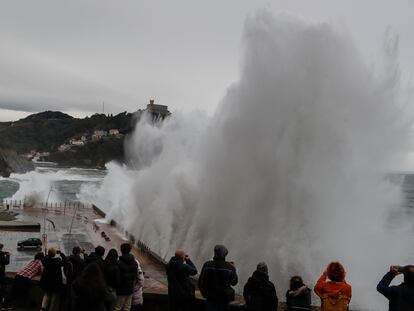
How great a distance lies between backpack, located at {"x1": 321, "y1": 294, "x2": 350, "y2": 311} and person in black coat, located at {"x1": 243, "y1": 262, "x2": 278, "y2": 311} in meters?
0.68

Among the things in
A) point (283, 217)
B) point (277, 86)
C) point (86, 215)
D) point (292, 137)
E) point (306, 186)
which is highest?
point (277, 86)

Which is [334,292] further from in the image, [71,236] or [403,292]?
[71,236]

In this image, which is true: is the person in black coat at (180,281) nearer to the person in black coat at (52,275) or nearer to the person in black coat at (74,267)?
the person in black coat at (74,267)

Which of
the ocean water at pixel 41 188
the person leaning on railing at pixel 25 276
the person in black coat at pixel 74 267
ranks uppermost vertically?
the person in black coat at pixel 74 267

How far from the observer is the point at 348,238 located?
18.7m

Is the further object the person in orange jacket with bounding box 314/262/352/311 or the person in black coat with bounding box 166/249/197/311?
the person in black coat with bounding box 166/249/197/311

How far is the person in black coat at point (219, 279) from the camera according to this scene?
18.0 feet

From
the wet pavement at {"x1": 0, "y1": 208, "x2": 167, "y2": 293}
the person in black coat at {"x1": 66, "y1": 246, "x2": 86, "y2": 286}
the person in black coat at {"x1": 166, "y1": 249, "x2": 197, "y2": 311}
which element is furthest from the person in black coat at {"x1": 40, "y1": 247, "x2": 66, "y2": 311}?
the wet pavement at {"x1": 0, "y1": 208, "x2": 167, "y2": 293}

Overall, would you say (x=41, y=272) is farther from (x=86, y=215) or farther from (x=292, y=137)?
(x=86, y=215)

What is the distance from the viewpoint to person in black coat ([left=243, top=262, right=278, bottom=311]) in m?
5.41

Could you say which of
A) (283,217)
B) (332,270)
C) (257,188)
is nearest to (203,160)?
(257,188)

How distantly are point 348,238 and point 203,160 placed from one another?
918cm

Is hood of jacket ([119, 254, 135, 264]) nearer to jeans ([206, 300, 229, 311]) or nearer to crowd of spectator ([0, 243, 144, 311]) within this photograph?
crowd of spectator ([0, 243, 144, 311])

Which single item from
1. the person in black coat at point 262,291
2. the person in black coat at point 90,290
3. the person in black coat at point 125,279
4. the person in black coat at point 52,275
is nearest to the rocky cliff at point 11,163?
the person in black coat at point 52,275
